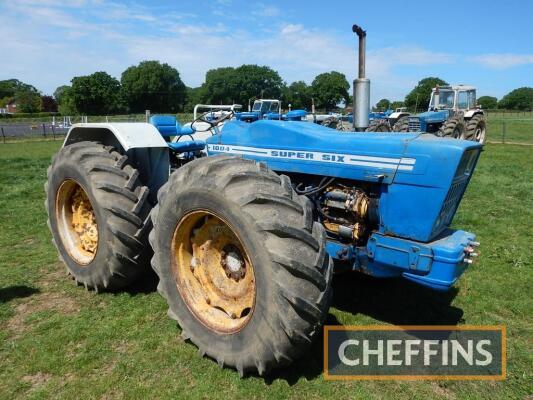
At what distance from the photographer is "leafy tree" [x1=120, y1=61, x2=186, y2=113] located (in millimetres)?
77188

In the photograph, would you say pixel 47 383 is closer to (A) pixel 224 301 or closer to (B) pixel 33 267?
(A) pixel 224 301

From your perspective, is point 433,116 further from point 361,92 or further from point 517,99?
point 517,99

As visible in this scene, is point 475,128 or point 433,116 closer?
point 433,116

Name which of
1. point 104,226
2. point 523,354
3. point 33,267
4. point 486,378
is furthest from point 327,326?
point 33,267

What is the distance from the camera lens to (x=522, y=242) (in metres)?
5.59

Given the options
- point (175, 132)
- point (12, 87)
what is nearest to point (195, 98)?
point (12, 87)

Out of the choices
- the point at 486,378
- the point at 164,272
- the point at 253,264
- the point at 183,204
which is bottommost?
the point at 486,378

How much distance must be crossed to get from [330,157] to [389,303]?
1.57m

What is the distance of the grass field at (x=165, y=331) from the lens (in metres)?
2.75

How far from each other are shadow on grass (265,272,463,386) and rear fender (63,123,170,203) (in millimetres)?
2035

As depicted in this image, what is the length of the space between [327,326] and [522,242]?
3640 mm

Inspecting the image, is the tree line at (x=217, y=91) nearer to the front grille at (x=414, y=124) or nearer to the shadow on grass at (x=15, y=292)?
the front grille at (x=414, y=124)

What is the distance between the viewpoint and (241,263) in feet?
9.70

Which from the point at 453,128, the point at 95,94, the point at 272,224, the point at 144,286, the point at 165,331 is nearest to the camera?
the point at 272,224
